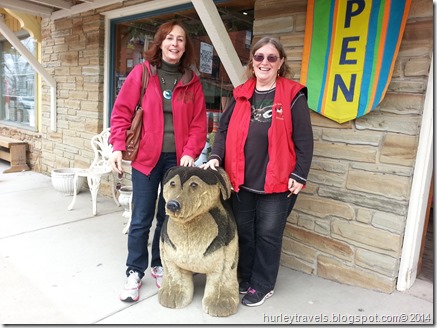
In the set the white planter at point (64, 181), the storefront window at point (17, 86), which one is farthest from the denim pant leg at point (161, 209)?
the storefront window at point (17, 86)

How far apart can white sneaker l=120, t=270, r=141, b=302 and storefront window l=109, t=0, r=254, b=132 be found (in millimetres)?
1750

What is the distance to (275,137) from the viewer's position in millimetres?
2041

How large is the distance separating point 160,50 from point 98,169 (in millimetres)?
2193

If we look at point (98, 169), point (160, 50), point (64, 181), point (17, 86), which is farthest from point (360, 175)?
point (17, 86)

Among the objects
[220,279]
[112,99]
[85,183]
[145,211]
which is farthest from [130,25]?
[220,279]

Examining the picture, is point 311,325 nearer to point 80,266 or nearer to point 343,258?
point 343,258

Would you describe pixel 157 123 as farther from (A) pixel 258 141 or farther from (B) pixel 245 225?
(B) pixel 245 225

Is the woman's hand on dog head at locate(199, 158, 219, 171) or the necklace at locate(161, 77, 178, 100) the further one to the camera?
the necklace at locate(161, 77, 178, 100)

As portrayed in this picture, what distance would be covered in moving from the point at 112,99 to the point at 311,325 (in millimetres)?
3545

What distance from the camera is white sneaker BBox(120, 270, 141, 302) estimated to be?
7.43 ft

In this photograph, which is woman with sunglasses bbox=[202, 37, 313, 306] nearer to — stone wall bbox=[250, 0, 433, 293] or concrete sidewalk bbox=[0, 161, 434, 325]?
concrete sidewalk bbox=[0, 161, 434, 325]

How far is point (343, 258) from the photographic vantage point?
2580 mm

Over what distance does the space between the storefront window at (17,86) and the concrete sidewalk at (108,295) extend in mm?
3489

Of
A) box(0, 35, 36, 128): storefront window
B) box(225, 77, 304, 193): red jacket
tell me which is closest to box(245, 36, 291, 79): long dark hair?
box(225, 77, 304, 193): red jacket
